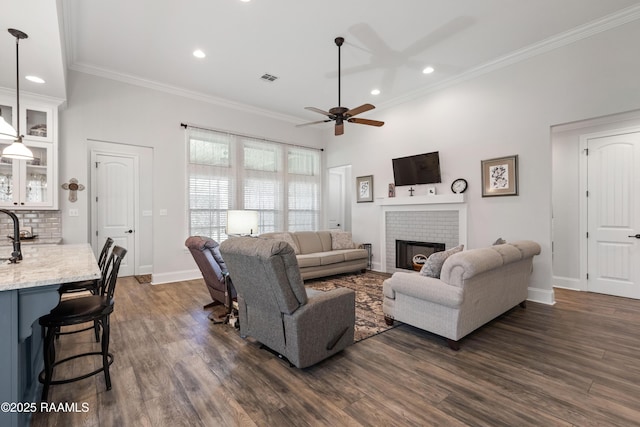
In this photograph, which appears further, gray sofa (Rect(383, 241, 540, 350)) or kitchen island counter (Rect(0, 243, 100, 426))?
gray sofa (Rect(383, 241, 540, 350))

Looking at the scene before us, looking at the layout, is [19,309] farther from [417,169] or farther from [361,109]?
[417,169]

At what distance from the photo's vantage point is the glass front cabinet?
3852mm

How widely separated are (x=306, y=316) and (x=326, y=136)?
590 centimetres

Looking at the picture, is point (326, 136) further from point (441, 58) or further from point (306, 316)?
point (306, 316)

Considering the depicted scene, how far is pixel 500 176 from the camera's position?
435 centimetres

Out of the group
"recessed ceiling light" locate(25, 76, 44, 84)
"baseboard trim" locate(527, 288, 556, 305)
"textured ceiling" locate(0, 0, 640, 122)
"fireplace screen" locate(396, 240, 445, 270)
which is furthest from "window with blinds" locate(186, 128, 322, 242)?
"baseboard trim" locate(527, 288, 556, 305)

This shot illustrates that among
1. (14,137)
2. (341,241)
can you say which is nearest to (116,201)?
(14,137)

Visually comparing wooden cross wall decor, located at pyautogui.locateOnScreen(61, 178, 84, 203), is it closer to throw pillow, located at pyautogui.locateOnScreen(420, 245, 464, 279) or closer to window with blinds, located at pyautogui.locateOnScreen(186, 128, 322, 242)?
window with blinds, located at pyautogui.locateOnScreen(186, 128, 322, 242)

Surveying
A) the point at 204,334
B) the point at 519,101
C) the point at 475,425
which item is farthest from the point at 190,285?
the point at 519,101

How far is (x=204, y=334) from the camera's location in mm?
2975

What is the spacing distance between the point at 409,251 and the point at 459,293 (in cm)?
318

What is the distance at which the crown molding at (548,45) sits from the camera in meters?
3.33

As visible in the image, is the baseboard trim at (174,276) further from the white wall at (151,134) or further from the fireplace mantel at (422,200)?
the fireplace mantel at (422,200)

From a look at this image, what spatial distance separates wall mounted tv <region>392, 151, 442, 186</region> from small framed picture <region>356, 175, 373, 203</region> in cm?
67
